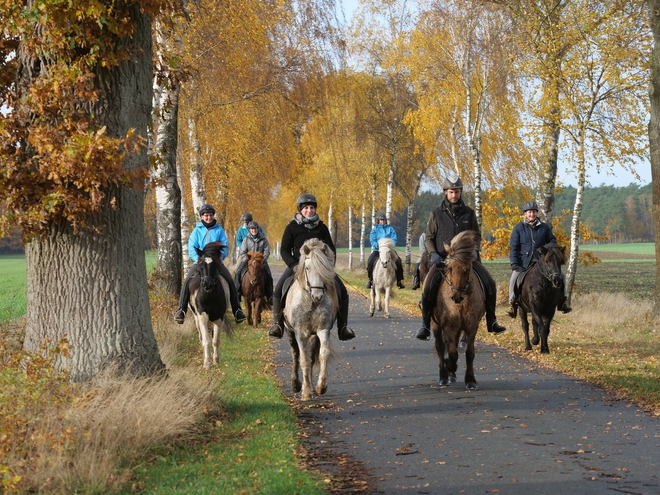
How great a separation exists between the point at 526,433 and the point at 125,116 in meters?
5.35

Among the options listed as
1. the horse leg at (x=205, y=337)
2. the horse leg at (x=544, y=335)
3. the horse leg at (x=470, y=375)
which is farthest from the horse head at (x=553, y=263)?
the horse leg at (x=205, y=337)

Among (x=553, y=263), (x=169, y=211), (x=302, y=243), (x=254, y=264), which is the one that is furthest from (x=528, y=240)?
(x=169, y=211)

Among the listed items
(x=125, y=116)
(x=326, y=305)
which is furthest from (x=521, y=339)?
(x=125, y=116)

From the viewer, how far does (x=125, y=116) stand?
27.0 ft

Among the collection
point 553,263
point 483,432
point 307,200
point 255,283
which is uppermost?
point 307,200

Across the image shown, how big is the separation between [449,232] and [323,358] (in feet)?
9.29

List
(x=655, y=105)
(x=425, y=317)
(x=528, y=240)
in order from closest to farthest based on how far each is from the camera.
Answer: (x=425, y=317) → (x=528, y=240) → (x=655, y=105)

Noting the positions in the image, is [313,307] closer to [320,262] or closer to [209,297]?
[320,262]

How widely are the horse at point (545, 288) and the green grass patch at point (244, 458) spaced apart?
539 centimetres

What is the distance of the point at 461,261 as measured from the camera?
390 inches

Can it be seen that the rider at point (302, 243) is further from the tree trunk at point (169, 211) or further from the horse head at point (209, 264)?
the tree trunk at point (169, 211)

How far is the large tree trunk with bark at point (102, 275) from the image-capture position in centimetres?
802

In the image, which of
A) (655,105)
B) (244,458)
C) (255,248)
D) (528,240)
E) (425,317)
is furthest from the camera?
(255,248)

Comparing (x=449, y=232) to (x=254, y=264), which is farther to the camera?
(x=254, y=264)
